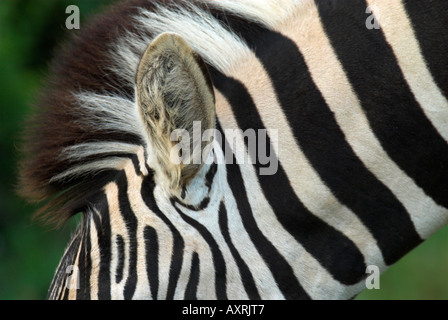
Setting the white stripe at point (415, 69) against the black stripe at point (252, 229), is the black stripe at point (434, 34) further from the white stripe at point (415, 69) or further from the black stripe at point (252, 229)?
the black stripe at point (252, 229)

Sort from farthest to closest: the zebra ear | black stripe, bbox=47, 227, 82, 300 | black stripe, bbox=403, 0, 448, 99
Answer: black stripe, bbox=47, 227, 82, 300 → black stripe, bbox=403, 0, 448, 99 → the zebra ear

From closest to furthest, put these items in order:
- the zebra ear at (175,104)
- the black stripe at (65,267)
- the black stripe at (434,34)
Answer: the zebra ear at (175,104), the black stripe at (434,34), the black stripe at (65,267)

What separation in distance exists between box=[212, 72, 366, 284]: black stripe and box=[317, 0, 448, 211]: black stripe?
1.10ft

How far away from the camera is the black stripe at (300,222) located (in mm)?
1887

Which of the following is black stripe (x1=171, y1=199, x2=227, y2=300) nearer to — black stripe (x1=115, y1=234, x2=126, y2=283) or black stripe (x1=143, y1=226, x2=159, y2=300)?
black stripe (x1=143, y1=226, x2=159, y2=300)

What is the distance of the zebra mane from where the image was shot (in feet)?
6.53

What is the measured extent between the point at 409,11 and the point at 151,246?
1168mm

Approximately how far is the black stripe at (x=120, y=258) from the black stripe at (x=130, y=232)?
28 millimetres

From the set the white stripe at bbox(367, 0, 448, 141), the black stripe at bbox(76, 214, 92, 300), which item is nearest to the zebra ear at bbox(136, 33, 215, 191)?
the black stripe at bbox(76, 214, 92, 300)

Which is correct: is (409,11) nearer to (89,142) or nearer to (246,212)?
(246,212)

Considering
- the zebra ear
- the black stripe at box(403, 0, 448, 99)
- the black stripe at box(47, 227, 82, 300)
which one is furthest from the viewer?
the black stripe at box(47, 227, 82, 300)

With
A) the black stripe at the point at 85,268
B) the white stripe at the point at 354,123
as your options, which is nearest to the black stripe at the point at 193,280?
the black stripe at the point at 85,268

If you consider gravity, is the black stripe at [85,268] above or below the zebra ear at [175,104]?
below

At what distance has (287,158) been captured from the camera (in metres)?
1.89
